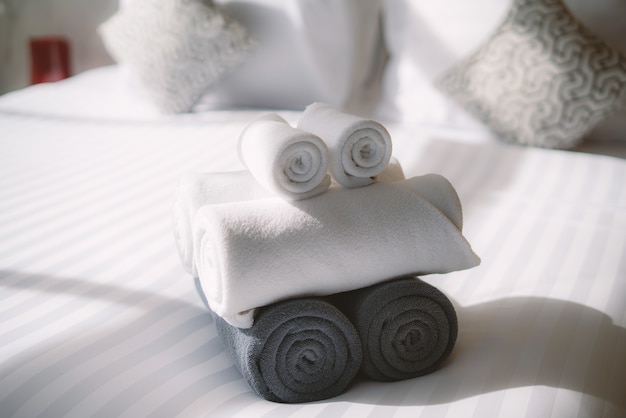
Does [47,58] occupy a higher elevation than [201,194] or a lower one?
lower

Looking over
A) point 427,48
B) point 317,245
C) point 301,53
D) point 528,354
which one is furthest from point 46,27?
point 528,354

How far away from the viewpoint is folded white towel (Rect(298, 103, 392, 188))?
797 mm

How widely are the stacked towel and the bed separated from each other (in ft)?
0.08

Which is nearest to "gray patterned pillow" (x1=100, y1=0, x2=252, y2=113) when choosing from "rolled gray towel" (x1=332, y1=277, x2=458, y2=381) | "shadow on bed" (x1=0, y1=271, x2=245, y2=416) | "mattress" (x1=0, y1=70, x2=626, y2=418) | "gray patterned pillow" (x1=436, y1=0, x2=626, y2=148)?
"mattress" (x1=0, y1=70, x2=626, y2=418)

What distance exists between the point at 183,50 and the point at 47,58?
4.29 feet

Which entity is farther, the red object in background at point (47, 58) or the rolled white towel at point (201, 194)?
the red object in background at point (47, 58)

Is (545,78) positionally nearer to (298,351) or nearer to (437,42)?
(437,42)

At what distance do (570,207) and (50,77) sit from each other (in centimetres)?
243

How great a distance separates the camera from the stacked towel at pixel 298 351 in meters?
0.75

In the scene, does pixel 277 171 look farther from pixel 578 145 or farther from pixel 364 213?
pixel 578 145

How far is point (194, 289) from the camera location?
3.43 feet

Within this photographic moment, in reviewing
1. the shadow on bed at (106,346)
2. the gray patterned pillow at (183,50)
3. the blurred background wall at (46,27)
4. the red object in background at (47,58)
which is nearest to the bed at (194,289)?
the shadow on bed at (106,346)

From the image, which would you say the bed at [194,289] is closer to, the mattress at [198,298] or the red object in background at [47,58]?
the mattress at [198,298]

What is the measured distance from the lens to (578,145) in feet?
5.86
